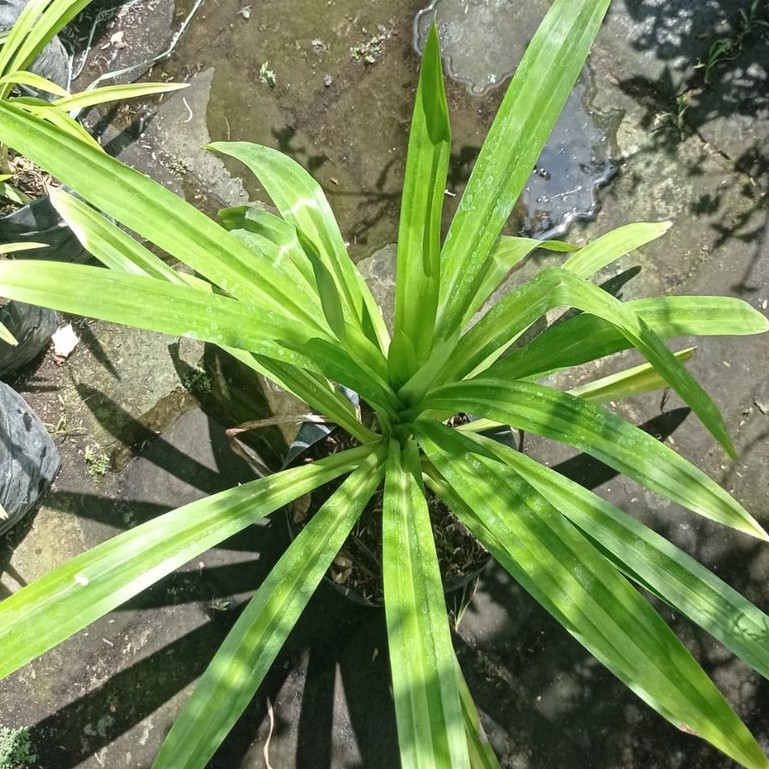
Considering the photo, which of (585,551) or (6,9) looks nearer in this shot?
(585,551)

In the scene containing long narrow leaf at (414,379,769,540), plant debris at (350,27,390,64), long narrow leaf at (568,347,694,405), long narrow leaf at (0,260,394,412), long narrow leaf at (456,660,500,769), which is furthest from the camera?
plant debris at (350,27,390,64)

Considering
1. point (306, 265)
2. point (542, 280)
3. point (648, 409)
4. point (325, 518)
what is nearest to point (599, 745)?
point (648, 409)

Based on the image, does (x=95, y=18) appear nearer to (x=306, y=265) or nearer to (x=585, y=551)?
(x=306, y=265)

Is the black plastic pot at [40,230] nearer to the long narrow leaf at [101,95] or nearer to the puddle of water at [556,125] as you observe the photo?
the long narrow leaf at [101,95]

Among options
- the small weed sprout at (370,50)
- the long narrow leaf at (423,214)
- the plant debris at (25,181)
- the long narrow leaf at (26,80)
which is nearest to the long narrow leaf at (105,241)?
the long narrow leaf at (423,214)

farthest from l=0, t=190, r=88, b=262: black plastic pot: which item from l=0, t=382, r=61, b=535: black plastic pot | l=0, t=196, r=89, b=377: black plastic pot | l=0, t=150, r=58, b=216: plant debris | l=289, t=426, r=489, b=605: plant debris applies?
l=289, t=426, r=489, b=605: plant debris

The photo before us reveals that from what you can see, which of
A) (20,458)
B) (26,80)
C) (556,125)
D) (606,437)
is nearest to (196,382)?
(20,458)

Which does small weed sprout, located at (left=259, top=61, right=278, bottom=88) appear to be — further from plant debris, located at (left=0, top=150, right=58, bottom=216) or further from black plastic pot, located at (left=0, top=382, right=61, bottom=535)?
black plastic pot, located at (left=0, top=382, right=61, bottom=535)
